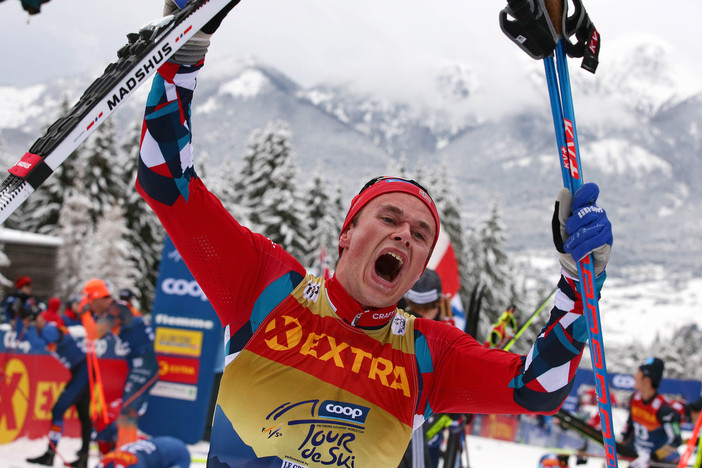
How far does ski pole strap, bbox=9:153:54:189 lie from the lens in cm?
161

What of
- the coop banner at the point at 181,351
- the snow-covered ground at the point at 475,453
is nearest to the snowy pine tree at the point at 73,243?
the coop banner at the point at 181,351

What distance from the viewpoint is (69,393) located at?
354 inches

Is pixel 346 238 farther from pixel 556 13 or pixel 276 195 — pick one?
pixel 276 195

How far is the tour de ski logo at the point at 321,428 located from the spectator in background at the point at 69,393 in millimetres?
7734

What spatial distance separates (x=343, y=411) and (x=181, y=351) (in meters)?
A: 9.93

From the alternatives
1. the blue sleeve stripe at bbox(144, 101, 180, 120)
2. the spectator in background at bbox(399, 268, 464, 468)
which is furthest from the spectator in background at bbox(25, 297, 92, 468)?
the blue sleeve stripe at bbox(144, 101, 180, 120)

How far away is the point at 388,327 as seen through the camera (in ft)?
8.45

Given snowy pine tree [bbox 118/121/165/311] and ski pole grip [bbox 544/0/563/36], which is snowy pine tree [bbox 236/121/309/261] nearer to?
snowy pine tree [bbox 118/121/165/311]

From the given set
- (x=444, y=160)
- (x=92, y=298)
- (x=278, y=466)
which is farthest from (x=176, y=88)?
(x=444, y=160)

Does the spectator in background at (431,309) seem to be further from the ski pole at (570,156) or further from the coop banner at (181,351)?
the coop banner at (181,351)

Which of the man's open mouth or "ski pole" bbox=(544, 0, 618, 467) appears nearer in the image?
"ski pole" bbox=(544, 0, 618, 467)

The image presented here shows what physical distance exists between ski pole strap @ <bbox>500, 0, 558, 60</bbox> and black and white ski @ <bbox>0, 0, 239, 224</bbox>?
40.7 inches

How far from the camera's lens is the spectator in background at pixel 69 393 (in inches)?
345

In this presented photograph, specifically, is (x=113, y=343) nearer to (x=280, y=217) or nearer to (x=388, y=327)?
(x=388, y=327)
